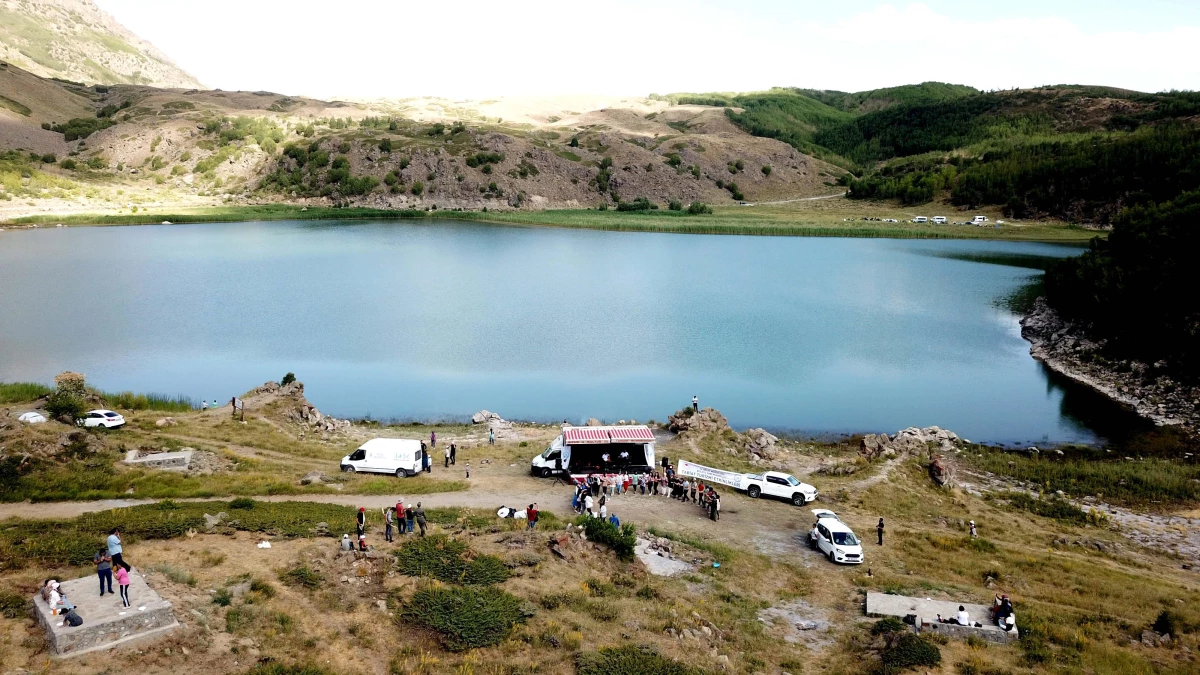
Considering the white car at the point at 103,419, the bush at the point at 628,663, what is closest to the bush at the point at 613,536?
the bush at the point at 628,663

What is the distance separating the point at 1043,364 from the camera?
62.0 metres

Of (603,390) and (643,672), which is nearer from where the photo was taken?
(643,672)

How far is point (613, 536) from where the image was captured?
81.5 ft

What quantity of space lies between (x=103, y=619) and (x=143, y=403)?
3188 centimetres

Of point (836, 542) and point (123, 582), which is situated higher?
point (123, 582)

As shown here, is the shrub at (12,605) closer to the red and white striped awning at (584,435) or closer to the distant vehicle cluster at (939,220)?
the red and white striped awning at (584,435)

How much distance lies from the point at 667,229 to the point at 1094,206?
80.4m

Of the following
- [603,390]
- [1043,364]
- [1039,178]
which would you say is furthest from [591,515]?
[1039,178]

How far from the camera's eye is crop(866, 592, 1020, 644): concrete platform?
21.0 m

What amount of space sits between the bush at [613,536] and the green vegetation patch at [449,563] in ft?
11.9

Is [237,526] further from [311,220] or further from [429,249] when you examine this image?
[311,220]

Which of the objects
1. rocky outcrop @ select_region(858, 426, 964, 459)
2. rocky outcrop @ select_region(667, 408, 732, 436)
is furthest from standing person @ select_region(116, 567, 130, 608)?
rocky outcrop @ select_region(858, 426, 964, 459)

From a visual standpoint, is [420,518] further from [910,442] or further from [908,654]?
[910,442]

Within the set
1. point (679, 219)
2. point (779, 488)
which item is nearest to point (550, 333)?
point (779, 488)
